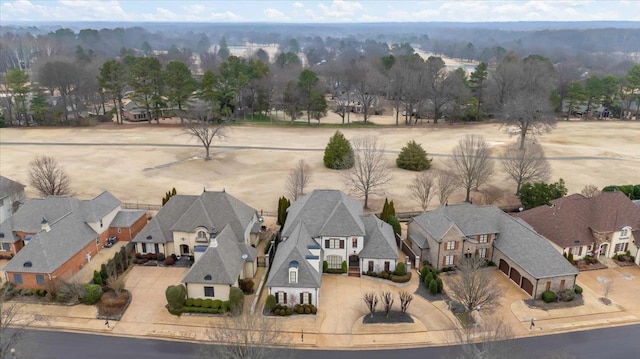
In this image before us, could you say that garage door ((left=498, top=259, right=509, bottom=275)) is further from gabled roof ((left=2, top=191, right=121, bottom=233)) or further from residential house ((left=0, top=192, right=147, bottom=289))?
Result: gabled roof ((left=2, top=191, right=121, bottom=233))

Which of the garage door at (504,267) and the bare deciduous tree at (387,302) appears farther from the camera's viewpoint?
the garage door at (504,267)

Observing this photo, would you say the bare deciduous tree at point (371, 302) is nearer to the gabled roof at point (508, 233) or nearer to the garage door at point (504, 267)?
the gabled roof at point (508, 233)

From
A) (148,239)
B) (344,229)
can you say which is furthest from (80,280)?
(344,229)

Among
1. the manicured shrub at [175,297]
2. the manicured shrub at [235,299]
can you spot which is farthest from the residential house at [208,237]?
the manicured shrub at [235,299]

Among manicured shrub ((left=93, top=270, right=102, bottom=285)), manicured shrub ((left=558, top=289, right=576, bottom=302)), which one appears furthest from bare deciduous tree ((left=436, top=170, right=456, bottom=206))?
manicured shrub ((left=93, top=270, right=102, bottom=285))

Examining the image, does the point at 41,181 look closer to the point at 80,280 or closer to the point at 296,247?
the point at 80,280

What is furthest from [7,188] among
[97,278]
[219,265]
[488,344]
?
[488,344]
